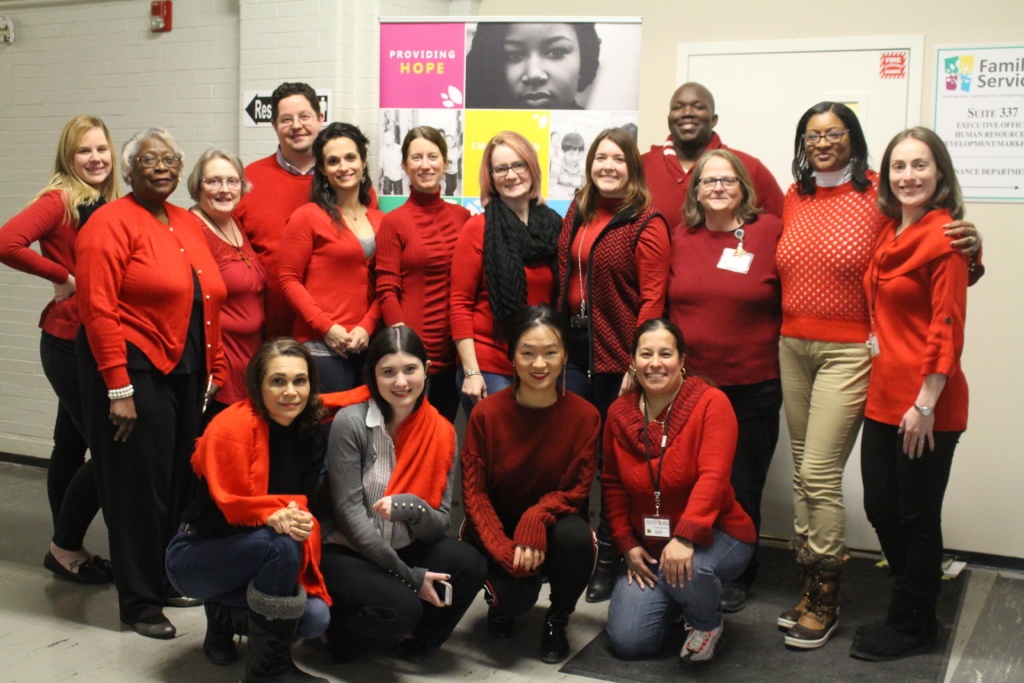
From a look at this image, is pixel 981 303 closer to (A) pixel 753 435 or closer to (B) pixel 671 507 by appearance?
(A) pixel 753 435

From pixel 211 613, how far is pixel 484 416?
0.98 m

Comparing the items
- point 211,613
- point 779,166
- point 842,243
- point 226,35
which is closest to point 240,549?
point 211,613

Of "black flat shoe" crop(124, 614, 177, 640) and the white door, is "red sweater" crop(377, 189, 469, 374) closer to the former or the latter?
"black flat shoe" crop(124, 614, 177, 640)

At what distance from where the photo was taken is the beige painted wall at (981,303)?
4004 mm

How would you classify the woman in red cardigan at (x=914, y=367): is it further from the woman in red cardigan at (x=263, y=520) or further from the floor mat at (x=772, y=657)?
the woman in red cardigan at (x=263, y=520)

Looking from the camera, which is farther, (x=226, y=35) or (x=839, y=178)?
(x=226, y=35)

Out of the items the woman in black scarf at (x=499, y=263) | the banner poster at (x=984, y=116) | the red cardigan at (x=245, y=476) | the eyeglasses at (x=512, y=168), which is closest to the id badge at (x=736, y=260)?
the woman in black scarf at (x=499, y=263)

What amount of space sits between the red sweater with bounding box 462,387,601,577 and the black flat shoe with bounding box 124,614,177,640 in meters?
0.98

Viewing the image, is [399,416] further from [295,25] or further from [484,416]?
[295,25]

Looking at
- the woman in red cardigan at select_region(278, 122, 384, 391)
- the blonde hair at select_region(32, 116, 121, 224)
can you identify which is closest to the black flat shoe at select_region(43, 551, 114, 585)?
the woman in red cardigan at select_region(278, 122, 384, 391)

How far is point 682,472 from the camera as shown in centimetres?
305

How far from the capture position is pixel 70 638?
3.19 m

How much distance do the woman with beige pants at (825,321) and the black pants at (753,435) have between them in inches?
5.6

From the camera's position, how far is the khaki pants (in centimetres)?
311
